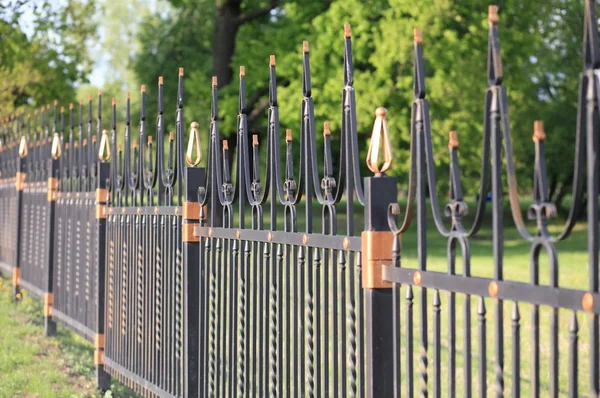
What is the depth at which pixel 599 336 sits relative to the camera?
217 centimetres

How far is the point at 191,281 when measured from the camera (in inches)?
206

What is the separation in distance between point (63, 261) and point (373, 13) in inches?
725

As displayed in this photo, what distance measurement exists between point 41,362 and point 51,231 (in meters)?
1.92

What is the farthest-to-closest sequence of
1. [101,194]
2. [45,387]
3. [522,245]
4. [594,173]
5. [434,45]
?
1. [522,245]
2. [434,45]
3. [101,194]
4. [45,387]
5. [594,173]

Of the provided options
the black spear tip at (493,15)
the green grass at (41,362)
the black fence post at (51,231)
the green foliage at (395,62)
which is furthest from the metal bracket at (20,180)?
the green foliage at (395,62)

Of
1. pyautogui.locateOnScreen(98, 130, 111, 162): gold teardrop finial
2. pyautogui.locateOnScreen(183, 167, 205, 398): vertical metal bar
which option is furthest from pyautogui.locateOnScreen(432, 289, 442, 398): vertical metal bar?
pyautogui.locateOnScreen(98, 130, 111, 162): gold teardrop finial

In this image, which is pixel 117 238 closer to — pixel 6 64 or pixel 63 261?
pixel 63 261

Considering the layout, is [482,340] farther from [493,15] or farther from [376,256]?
[493,15]

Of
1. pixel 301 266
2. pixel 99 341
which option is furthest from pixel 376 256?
pixel 99 341

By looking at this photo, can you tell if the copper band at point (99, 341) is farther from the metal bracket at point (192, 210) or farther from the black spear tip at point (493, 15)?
the black spear tip at point (493, 15)

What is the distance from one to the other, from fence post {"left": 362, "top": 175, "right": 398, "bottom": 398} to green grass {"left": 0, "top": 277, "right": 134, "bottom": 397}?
4.01m

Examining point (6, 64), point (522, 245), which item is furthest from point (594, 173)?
point (522, 245)

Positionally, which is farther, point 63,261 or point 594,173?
point 63,261

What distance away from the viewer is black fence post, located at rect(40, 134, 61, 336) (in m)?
9.12
